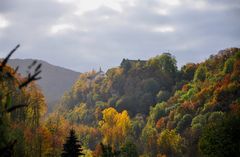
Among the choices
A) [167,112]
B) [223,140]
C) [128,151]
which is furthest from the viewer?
[167,112]

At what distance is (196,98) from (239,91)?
17291 millimetres

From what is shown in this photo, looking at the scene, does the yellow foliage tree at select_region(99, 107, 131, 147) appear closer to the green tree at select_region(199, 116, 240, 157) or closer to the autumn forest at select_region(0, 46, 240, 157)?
the autumn forest at select_region(0, 46, 240, 157)

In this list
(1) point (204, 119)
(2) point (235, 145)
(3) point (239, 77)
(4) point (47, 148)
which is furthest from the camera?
(3) point (239, 77)

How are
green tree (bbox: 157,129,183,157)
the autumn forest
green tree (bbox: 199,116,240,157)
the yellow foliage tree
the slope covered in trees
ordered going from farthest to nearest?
the yellow foliage tree → the slope covered in trees → green tree (bbox: 157,129,183,157) → the autumn forest → green tree (bbox: 199,116,240,157)

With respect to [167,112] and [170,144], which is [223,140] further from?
[167,112]

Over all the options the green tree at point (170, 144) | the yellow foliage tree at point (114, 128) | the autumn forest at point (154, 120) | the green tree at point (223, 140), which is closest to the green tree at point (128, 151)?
the autumn forest at point (154, 120)

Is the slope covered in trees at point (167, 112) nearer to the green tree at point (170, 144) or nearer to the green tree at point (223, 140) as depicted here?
the green tree at point (170, 144)

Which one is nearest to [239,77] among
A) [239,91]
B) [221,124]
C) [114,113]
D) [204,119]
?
[239,91]

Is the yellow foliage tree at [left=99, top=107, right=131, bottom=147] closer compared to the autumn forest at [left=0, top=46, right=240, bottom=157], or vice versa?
the autumn forest at [left=0, top=46, right=240, bottom=157]

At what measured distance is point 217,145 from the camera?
59500 mm

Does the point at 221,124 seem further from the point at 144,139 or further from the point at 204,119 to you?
the point at 144,139

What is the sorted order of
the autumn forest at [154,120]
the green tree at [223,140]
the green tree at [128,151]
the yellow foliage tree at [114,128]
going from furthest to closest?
the yellow foliage tree at [114,128]
the green tree at [128,151]
the autumn forest at [154,120]
the green tree at [223,140]

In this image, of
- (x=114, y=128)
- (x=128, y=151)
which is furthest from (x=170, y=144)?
(x=114, y=128)

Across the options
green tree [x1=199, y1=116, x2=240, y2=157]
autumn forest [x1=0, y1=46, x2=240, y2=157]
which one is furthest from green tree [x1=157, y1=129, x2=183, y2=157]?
green tree [x1=199, y1=116, x2=240, y2=157]
